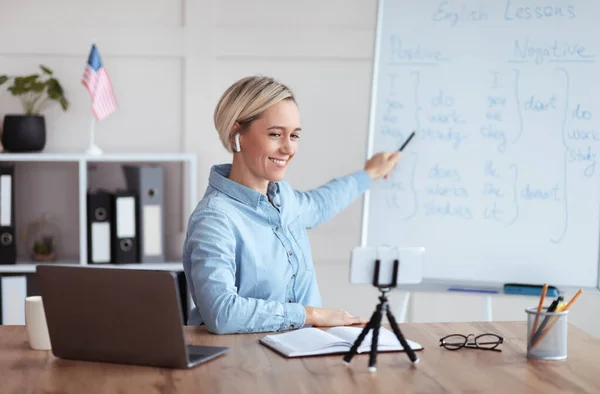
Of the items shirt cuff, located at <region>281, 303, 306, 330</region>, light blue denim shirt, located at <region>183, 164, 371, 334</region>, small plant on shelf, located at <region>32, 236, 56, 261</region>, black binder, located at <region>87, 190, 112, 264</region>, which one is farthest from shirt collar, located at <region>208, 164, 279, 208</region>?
small plant on shelf, located at <region>32, 236, 56, 261</region>

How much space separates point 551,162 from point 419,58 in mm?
525

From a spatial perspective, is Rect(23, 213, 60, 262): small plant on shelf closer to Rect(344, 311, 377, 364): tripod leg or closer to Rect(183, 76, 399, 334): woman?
Rect(183, 76, 399, 334): woman

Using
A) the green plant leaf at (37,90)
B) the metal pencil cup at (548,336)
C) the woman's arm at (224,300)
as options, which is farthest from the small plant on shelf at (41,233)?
the metal pencil cup at (548,336)

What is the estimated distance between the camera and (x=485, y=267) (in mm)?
2516

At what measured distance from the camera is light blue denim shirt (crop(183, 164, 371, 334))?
186cm

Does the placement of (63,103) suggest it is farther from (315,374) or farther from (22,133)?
(315,374)

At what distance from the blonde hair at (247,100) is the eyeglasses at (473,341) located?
2.61 feet

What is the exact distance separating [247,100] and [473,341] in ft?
2.88

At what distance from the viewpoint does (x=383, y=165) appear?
102 inches

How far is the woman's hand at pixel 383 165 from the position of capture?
259 cm

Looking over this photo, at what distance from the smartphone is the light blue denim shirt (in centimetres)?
41

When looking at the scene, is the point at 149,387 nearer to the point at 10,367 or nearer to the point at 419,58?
the point at 10,367

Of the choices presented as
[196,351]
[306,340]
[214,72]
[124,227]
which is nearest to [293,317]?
[306,340]

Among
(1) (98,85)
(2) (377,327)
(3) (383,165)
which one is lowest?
(2) (377,327)
